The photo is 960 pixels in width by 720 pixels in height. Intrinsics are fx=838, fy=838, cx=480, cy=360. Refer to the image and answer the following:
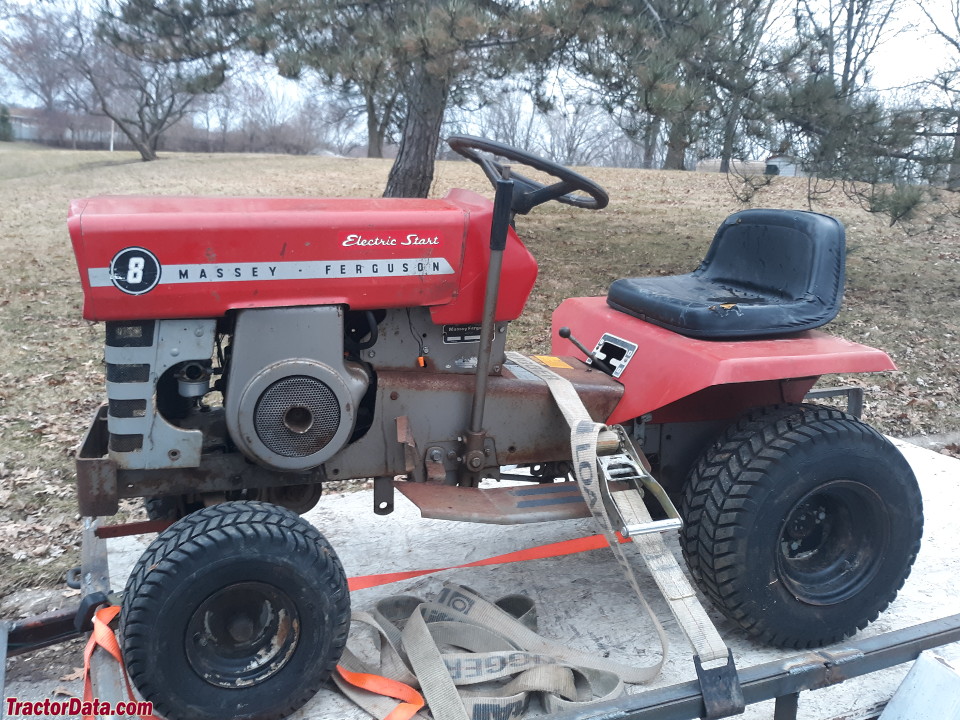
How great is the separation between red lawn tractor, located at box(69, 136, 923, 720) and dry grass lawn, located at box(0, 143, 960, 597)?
4.69 ft

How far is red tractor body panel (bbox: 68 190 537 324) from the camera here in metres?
2.15

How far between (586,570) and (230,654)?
1.43 metres

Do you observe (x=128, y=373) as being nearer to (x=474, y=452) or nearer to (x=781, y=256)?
(x=474, y=452)

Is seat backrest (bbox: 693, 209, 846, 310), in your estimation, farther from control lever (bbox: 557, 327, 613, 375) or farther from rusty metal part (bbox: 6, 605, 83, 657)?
rusty metal part (bbox: 6, 605, 83, 657)

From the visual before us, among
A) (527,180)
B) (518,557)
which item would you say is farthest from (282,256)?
(518,557)

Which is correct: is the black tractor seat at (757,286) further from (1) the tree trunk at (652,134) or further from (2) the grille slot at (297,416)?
(1) the tree trunk at (652,134)

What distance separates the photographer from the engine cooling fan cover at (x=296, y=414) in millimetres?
2293

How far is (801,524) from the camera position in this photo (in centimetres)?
272

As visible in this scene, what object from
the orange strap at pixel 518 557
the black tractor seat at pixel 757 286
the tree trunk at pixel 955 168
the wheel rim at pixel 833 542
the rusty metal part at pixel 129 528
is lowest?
the orange strap at pixel 518 557

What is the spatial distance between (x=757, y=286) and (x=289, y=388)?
5.86 ft

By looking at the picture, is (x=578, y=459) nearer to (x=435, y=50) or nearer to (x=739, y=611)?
(x=739, y=611)

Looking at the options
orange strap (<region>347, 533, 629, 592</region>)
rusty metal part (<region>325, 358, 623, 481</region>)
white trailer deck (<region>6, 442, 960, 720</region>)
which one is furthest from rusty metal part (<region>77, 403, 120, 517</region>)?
orange strap (<region>347, 533, 629, 592</region>)

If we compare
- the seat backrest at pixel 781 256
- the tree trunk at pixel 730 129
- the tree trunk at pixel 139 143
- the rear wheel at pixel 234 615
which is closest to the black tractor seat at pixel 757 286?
the seat backrest at pixel 781 256

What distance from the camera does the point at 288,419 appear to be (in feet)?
7.73
